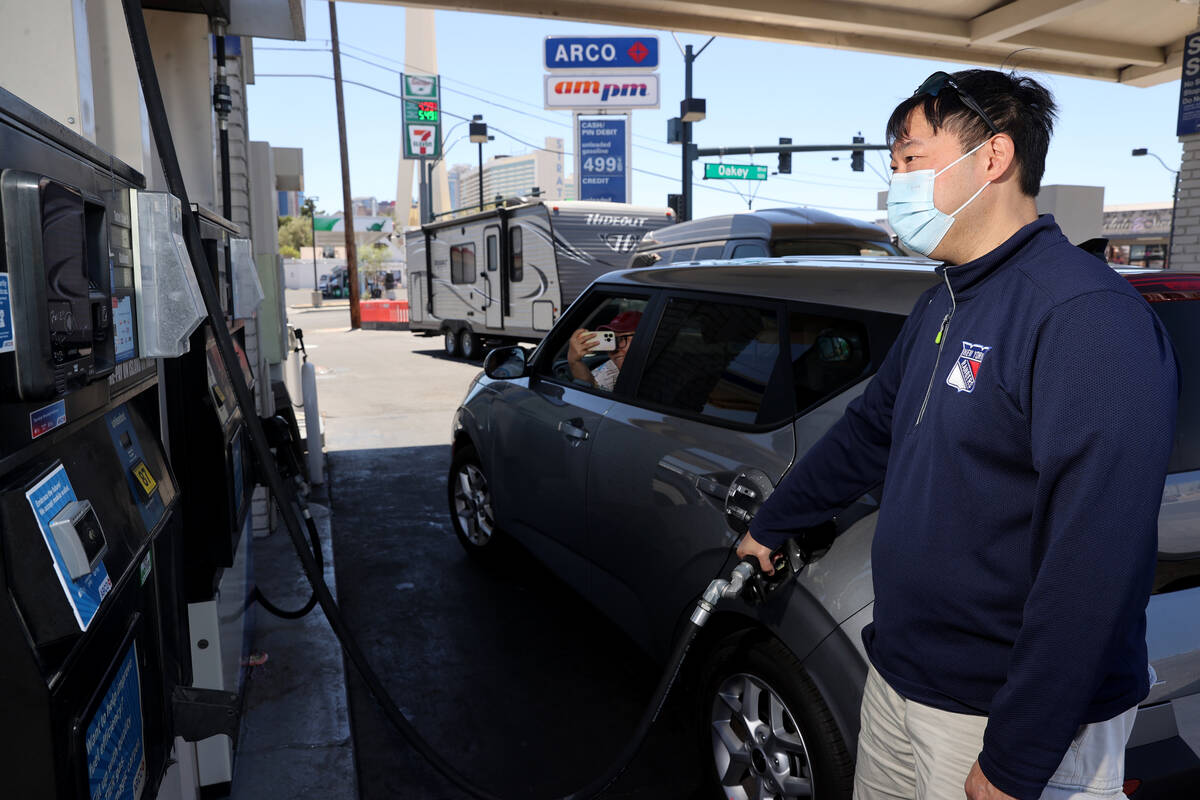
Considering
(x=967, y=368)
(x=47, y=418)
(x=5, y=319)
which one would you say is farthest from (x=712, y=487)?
(x=5, y=319)

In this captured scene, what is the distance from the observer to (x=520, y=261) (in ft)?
56.0

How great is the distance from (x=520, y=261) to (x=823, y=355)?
48.3 ft

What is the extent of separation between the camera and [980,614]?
158 cm

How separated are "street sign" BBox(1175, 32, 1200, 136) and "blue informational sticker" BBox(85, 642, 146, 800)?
10.6 meters

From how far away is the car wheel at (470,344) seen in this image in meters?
19.0

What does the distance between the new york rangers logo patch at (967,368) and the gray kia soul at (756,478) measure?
86 centimetres

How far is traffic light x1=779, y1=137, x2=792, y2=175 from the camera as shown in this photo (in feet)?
74.5

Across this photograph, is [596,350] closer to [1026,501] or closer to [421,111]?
[1026,501]

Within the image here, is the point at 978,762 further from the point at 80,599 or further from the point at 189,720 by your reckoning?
the point at 189,720

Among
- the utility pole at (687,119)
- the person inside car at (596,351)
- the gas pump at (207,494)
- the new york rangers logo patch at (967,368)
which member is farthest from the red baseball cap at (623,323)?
the utility pole at (687,119)

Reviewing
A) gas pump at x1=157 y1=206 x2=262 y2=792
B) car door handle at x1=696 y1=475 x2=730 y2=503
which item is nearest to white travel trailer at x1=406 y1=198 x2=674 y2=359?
car door handle at x1=696 y1=475 x2=730 y2=503

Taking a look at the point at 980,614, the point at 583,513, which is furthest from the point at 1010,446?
the point at 583,513

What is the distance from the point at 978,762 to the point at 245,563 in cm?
271

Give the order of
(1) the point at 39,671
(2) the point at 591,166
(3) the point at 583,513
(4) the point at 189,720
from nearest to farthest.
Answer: (1) the point at 39,671 → (4) the point at 189,720 → (3) the point at 583,513 → (2) the point at 591,166
